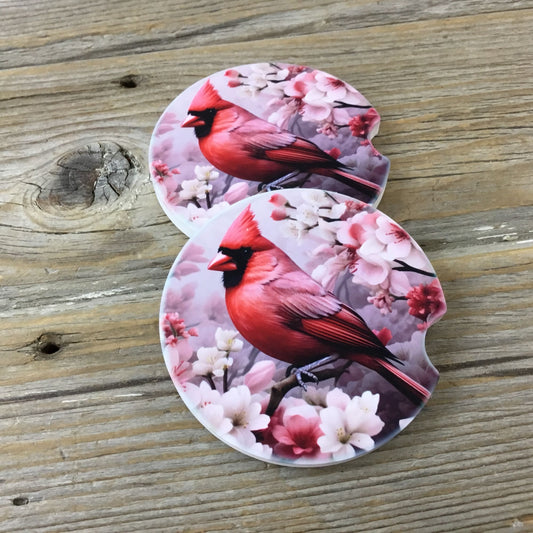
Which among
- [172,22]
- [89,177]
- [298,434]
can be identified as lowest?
[298,434]

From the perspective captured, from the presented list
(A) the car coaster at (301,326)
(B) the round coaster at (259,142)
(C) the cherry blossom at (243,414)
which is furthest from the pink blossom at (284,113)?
(C) the cherry blossom at (243,414)

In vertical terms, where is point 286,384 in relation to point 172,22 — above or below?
below

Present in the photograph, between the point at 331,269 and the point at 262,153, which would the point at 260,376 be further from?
the point at 262,153

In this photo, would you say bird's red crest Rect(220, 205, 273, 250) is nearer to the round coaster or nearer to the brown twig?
the round coaster

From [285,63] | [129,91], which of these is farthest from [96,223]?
[285,63]

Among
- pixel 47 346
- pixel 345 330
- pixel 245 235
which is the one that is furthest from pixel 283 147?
pixel 47 346

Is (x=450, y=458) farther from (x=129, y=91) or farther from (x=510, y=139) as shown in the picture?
(x=129, y=91)

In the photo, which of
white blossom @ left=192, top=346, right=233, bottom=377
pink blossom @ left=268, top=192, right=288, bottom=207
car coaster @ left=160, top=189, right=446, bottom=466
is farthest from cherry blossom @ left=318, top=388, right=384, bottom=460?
pink blossom @ left=268, top=192, right=288, bottom=207
